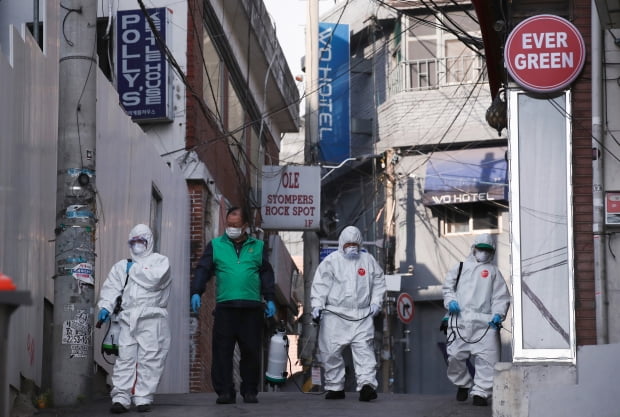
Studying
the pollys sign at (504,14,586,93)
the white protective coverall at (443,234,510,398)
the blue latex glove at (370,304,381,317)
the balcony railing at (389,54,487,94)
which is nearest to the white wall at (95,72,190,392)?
the blue latex glove at (370,304,381,317)

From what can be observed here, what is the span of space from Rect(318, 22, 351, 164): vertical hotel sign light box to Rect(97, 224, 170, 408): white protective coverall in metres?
22.0

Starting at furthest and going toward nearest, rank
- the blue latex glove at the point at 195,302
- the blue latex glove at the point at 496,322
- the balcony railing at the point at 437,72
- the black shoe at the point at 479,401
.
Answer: the balcony railing at the point at 437,72, the blue latex glove at the point at 496,322, the black shoe at the point at 479,401, the blue latex glove at the point at 195,302

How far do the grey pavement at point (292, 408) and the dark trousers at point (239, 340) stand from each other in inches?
11.3

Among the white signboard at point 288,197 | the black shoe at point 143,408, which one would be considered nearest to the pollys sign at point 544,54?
the black shoe at point 143,408

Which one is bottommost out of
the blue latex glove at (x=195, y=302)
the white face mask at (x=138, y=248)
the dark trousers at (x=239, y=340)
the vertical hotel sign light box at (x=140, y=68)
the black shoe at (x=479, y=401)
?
the black shoe at (x=479, y=401)

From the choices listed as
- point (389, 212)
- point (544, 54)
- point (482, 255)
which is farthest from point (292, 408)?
point (389, 212)

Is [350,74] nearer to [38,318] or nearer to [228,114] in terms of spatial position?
[228,114]

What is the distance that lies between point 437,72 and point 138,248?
2245 centimetres

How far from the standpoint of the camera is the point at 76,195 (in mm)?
12211

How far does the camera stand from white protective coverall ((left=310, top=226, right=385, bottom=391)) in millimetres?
13625

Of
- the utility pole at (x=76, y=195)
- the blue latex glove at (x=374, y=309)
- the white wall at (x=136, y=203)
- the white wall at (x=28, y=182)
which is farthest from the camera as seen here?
the white wall at (x=136, y=203)

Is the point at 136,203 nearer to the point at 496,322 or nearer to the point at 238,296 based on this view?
the point at 238,296

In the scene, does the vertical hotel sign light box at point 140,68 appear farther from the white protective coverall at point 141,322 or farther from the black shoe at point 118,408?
the black shoe at point 118,408

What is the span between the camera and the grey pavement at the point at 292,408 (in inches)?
445
